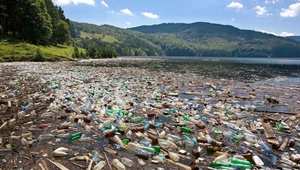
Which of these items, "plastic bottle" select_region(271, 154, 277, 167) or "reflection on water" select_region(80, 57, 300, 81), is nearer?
"plastic bottle" select_region(271, 154, 277, 167)

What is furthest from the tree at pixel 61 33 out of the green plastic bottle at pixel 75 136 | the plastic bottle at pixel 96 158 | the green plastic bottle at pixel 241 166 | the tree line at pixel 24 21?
the green plastic bottle at pixel 241 166

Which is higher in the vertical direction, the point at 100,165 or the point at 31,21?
the point at 31,21

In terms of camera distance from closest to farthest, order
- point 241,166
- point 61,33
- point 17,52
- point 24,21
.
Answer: point 241,166 → point 17,52 → point 24,21 → point 61,33

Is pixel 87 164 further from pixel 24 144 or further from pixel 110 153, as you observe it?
pixel 24 144

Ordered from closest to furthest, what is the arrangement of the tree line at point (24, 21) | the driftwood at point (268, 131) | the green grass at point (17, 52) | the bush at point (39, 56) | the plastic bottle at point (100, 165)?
the plastic bottle at point (100, 165), the driftwood at point (268, 131), the green grass at point (17, 52), the bush at point (39, 56), the tree line at point (24, 21)

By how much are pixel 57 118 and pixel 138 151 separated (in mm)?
4359

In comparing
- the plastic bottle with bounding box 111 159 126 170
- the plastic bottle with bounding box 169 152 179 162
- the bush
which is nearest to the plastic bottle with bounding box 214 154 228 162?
the plastic bottle with bounding box 169 152 179 162

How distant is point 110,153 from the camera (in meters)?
5.14

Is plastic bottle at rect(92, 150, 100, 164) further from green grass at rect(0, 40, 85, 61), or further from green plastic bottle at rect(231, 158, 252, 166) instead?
green grass at rect(0, 40, 85, 61)

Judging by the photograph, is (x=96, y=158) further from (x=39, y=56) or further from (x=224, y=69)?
(x=39, y=56)

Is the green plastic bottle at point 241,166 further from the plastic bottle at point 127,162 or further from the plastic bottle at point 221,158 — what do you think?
the plastic bottle at point 127,162

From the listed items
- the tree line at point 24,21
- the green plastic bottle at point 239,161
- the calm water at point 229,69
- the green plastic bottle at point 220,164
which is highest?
Result: the tree line at point 24,21

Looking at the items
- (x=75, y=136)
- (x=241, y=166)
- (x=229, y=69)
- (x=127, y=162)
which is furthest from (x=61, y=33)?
(x=241, y=166)

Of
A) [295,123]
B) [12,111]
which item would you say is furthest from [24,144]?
[295,123]
